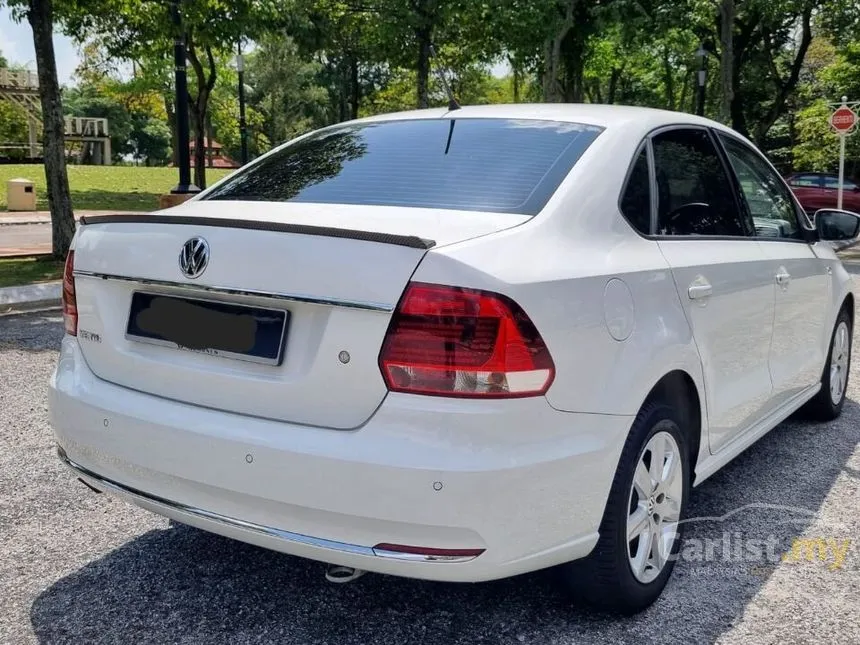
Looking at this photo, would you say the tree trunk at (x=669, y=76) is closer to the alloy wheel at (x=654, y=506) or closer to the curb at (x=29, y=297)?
the curb at (x=29, y=297)

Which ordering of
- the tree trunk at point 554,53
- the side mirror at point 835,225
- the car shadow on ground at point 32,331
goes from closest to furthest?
1. the side mirror at point 835,225
2. the car shadow on ground at point 32,331
3. the tree trunk at point 554,53

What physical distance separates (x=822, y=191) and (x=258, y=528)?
25477 mm

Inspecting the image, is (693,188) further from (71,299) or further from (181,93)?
(181,93)

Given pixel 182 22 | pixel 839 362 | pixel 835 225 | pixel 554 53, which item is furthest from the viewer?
pixel 554 53

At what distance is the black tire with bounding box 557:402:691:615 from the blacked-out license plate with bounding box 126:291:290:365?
109 cm

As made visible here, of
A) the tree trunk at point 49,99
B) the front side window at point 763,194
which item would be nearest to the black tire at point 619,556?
the front side window at point 763,194

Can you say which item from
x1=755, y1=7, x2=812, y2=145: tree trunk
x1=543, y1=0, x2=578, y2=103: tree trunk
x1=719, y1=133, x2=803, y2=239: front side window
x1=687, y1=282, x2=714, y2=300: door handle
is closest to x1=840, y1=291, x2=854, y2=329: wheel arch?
x1=719, y1=133, x2=803, y2=239: front side window

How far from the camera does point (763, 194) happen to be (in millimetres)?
4160

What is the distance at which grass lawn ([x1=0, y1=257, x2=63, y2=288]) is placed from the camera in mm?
10328

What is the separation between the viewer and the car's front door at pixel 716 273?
3.08 metres

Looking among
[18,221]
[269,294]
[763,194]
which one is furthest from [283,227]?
[18,221]

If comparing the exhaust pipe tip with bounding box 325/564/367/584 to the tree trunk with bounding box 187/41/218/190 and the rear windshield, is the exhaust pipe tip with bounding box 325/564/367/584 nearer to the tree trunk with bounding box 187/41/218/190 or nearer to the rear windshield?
the rear windshield

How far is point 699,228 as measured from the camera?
3344 millimetres

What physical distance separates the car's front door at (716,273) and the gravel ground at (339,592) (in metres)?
0.49
